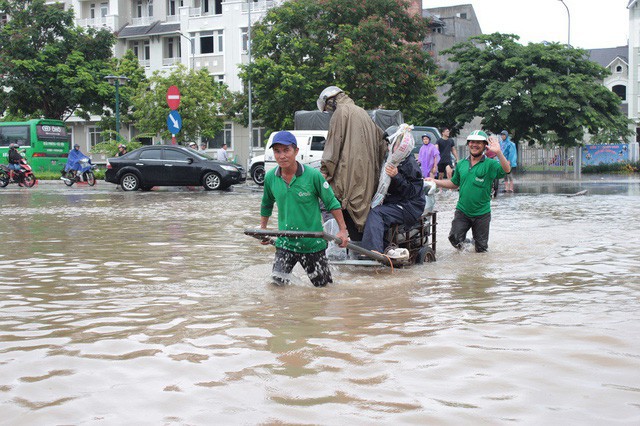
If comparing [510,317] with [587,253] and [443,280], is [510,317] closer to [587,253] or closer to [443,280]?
[443,280]

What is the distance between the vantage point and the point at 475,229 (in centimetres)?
1026

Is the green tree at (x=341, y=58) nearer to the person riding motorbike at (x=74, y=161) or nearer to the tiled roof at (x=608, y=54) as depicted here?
A: the person riding motorbike at (x=74, y=161)

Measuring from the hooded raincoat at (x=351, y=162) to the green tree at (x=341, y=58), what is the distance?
3112 centimetres

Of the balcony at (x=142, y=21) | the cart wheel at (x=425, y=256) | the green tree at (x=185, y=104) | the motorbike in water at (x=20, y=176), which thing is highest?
the balcony at (x=142, y=21)

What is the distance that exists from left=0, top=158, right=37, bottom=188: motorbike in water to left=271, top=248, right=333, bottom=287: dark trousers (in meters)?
26.5

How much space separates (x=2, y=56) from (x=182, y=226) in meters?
38.4

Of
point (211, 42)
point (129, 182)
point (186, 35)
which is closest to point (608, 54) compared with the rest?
point (211, 42)

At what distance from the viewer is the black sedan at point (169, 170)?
27469 millimetres

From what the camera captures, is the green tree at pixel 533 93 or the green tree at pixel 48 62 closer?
the green tree at pixel 533 93

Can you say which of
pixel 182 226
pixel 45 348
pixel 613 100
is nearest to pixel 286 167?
pixel 45 348

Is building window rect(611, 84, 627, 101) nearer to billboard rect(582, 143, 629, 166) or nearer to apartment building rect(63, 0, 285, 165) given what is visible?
billboard rect(582, 143, 629, 166)

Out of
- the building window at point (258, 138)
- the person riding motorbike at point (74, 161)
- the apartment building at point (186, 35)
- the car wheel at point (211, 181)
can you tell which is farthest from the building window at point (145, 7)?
the car wheel at point (211, 181)

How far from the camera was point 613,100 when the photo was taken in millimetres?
39719

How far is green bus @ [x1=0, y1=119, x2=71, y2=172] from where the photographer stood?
42344 millimetres
